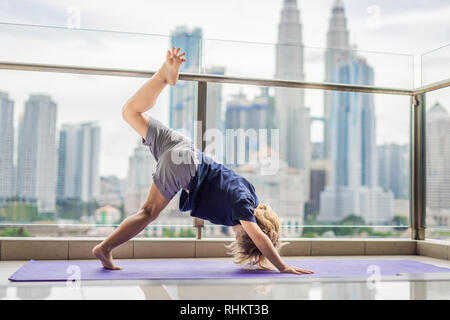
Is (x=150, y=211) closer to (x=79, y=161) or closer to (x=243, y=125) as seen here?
(x=79, y=161)

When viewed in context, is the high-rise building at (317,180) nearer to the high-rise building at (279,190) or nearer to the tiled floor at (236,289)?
the high-rise building at (279,190)

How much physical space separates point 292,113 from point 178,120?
117 cm

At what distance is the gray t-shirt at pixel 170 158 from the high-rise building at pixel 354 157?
6.19ft

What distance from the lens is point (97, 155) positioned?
3748 millimetres

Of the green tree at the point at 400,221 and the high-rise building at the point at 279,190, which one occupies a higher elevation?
the high-rise building at the point at 279,190

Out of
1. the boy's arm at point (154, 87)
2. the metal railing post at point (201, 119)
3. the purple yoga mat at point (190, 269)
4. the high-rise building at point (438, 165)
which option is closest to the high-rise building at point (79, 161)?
the purple yoga mat at point (190, 269)

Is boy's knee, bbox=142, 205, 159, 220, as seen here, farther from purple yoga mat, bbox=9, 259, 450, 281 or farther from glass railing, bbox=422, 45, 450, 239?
glass railing, bbox=422, 45, 450, 239

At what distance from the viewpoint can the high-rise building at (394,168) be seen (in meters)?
4.47

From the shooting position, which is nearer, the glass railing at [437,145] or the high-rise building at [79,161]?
the high-rise building at [79,161]

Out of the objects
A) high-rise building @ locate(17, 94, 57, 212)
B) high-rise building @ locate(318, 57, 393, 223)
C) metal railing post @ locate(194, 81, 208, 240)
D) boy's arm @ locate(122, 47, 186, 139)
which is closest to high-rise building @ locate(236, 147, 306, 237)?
high-rise building @ locate(318, 57, 393, 223)

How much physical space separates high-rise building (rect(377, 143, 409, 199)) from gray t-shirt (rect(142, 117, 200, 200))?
98.6 inches

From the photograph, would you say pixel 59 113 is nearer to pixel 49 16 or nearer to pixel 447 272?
pixel 49 16

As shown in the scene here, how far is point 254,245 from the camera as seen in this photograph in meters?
2.88
